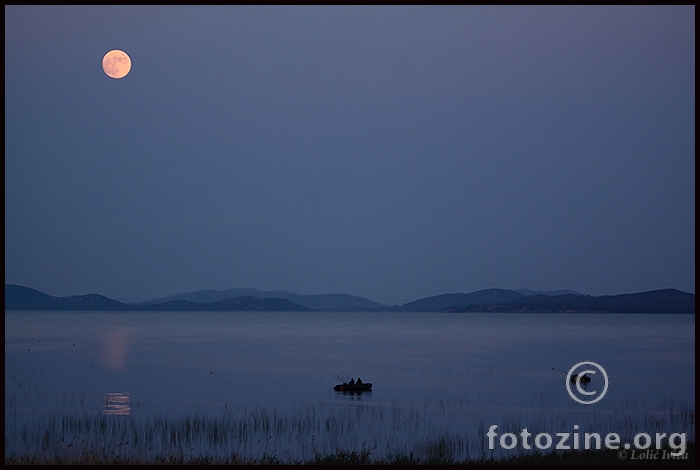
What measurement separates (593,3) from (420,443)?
48.0 ft

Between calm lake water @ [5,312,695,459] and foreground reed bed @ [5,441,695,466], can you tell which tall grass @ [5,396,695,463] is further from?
foreground reed bed @ [5,441,695,466]

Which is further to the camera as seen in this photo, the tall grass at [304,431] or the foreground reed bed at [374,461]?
the tall grass at [304,431]

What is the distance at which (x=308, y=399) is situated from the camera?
36.9m

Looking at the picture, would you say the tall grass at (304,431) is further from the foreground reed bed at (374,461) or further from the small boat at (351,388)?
the small boat at (351,388)

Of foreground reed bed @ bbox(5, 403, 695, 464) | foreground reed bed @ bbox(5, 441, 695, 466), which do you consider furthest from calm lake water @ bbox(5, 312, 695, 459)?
foreground reed bed @ bbox(5, 441, 695, 466)

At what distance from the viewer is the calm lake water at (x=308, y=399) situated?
2386 centimetres

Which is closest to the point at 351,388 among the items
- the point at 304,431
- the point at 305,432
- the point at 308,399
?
the point at 308,399

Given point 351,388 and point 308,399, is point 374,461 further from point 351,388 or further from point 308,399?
point 351,388

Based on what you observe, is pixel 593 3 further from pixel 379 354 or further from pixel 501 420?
pixel 379 354

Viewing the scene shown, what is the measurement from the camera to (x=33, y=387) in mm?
39000

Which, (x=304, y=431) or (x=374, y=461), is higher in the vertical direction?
(x=374, y=461)

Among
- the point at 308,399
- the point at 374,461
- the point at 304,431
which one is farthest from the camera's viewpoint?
the point at 308,399

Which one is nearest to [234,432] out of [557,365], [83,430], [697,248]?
[83,430]

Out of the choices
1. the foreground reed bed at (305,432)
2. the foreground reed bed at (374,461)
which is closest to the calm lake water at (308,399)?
the foreground reed bed at (305,432)
